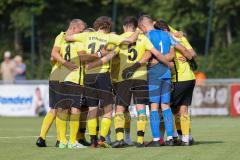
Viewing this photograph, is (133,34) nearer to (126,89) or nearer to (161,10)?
(126,89)

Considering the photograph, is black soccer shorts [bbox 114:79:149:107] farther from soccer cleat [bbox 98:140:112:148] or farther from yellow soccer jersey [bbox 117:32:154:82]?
soccer cleat [bbox 98:140:112:148]

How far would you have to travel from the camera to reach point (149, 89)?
16578mm

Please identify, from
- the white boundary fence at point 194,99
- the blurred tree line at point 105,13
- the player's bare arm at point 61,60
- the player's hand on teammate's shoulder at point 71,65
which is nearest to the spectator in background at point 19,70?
the white boundary fence at point 194,99

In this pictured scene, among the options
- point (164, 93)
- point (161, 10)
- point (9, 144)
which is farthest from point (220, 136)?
point (161, 10)

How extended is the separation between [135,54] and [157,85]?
689mm

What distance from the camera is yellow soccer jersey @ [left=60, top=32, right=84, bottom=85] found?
16.5 m

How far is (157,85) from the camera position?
652 inches

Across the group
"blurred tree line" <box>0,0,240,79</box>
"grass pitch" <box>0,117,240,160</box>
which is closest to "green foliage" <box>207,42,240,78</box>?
"blurred tree line" <box>0,0,240,79</box>

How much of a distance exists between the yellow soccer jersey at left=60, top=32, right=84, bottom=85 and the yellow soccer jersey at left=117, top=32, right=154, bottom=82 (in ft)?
2.40

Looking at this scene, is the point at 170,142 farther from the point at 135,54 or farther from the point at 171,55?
the point at 135,54

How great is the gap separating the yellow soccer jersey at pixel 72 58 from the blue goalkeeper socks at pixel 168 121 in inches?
64.0

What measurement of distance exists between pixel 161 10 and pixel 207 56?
6.96 meters

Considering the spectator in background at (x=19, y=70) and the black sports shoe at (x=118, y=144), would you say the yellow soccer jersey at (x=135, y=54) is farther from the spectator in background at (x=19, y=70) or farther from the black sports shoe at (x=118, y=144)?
the spectator in background at (x=19, y=70)

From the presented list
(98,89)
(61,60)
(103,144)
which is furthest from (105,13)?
(103,144)
